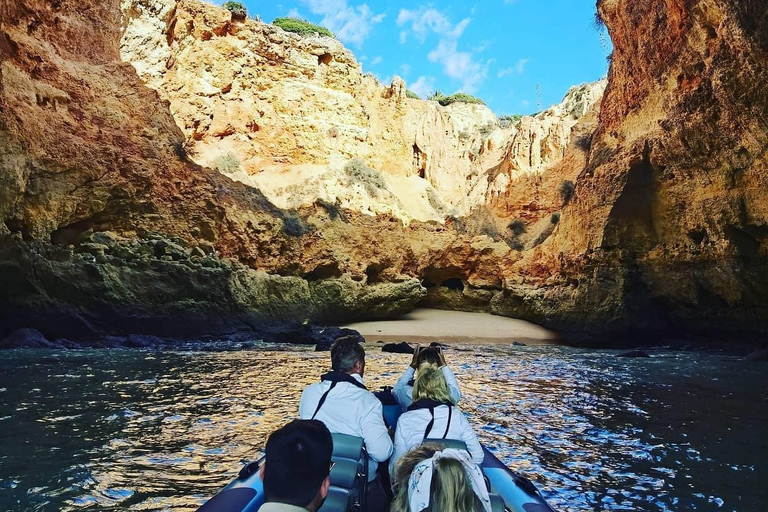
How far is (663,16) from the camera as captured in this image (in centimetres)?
1708

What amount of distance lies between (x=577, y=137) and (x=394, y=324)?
57.1ft

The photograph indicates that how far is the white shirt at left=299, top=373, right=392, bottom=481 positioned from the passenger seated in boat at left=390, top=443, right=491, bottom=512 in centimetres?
103

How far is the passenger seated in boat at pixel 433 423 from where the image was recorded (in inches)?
105

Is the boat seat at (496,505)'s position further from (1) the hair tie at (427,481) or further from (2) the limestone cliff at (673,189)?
(2) the limestone cliff at (673,189)

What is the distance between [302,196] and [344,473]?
25.1 m

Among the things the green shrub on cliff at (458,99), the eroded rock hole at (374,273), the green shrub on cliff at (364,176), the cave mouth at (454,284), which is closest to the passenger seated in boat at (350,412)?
the eroded rock hole at (374,273)

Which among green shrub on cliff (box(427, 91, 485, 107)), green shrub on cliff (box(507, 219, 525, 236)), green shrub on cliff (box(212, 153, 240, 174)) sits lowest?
green shrub on cliff (box(507, 219, 525, 236))

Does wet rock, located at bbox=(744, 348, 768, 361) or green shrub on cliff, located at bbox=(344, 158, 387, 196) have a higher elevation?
green shrub on cliff, located at bbox=(344, 158, 387, 196)

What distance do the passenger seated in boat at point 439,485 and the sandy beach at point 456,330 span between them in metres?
18.3

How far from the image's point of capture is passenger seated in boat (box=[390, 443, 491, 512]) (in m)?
1.54

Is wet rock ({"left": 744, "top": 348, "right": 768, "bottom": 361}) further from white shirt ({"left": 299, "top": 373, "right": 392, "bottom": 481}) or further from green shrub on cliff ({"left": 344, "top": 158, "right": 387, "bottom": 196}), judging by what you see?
green shrub on cliff ({"left": 344, "top": 158, "right": 387, "bottom": 196})

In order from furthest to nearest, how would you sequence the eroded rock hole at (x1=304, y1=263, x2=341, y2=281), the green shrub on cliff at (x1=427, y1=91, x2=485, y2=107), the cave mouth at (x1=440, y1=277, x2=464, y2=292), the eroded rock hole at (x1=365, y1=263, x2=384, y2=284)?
the green shrub on cliff at (x1=427, y1=91, x2=485, y2=107) < the cave mouth at (x1=440, y1=277, x2=464, y2=292) < the eroded rock hole at (x1=365, y1=263, x2=384, y2=284) < the eroded rock hole at (x1=304, y1=263, x2=341, y2=281)

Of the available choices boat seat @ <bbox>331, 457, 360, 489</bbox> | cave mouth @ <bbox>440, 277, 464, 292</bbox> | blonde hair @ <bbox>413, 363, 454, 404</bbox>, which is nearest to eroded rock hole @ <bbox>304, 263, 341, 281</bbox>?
cave mouth @ <bbox>440, 277, 464, 292</bbox>

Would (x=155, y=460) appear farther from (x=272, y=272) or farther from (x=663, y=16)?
(x=663, y=16)
